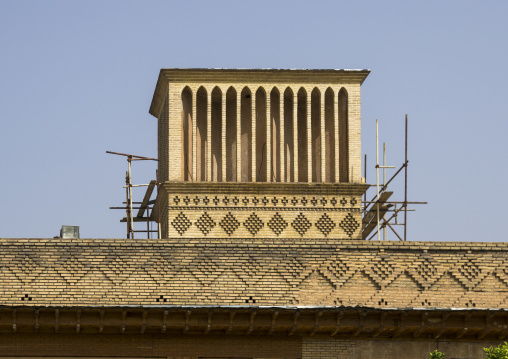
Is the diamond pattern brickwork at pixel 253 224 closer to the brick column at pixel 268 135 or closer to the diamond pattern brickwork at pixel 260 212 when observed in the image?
the diamond pattern brickwork at pixel 260 212

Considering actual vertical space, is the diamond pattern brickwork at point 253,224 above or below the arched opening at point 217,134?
below

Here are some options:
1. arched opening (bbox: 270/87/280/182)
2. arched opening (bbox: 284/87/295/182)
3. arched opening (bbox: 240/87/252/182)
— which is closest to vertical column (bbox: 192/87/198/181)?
arched opening (bbox: 240/87/252/182)

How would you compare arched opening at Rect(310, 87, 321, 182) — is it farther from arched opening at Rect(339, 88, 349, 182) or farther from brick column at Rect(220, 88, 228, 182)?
brick column at Rect(220, 88, 228, 182)

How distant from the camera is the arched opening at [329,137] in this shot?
2869 cm

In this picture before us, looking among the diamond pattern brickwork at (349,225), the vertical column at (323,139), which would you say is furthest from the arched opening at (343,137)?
the diamond pattern brickwork at (349,225)

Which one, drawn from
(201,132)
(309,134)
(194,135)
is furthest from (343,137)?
(194,135)

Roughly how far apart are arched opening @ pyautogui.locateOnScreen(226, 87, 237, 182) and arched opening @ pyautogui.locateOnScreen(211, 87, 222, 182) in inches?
6.0

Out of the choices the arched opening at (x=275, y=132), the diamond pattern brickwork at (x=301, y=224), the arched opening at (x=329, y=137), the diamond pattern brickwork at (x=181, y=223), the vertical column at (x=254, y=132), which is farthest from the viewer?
the arched opening at (x=329, y=137)

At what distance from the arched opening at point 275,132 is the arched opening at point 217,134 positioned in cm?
104

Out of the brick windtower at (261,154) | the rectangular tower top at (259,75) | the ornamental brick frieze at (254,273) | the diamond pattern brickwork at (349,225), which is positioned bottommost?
the ornamental brick frieze at (254,273)

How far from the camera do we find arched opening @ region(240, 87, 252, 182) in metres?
28.6

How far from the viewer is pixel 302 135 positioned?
95.2 feet

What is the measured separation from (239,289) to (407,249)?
2.82 metres

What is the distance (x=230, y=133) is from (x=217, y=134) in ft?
0.87
